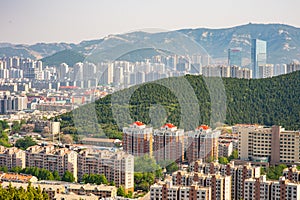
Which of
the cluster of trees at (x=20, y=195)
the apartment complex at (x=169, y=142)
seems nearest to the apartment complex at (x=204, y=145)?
the apartment complex at (x=169, y=142)

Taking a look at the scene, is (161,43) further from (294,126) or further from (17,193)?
(294,126)

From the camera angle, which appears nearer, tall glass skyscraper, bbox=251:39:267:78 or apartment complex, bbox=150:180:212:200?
apartment complex, bbox=150:180:212:200

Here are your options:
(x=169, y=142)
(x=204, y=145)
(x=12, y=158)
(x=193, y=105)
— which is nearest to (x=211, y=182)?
(x=193, y=105)

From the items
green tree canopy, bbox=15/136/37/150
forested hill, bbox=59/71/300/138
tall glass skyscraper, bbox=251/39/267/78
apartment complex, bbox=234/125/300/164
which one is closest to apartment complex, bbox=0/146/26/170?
forested hill, bbox=59/71/300/138

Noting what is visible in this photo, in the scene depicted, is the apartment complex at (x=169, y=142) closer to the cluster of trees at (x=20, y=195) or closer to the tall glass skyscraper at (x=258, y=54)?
the cluster of trees at (x=20, y=195)

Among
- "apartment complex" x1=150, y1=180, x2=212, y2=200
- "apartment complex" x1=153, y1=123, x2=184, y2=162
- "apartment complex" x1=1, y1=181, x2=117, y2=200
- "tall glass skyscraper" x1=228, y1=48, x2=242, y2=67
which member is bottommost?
"apartment complex" x1=1, y1=181, x2=117, y2=200

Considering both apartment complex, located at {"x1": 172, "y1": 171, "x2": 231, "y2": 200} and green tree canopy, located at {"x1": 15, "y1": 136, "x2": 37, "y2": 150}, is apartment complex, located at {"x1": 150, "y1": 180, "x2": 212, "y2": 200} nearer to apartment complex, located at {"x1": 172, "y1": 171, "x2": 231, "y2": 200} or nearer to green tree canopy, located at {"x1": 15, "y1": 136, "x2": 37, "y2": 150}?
apartment complex, located at {"x1": 172, "y1": 171, "x2": 231, "y2": 200}

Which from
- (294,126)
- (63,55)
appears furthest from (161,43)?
(63,55)

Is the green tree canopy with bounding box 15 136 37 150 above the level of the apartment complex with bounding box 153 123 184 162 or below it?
below
